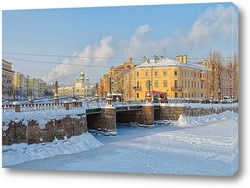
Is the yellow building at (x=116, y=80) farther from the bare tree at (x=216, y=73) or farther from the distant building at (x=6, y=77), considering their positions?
the distant building at (x=6, y=77)

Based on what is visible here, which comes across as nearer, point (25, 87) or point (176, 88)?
point (25, 87)

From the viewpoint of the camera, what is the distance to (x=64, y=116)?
11.3 metres

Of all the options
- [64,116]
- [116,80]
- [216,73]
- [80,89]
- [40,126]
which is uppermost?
[216,73]

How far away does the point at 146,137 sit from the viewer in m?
12.0

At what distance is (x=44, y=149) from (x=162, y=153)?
264 cm

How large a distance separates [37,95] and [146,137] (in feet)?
11.0

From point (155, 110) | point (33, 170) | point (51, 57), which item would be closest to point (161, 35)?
point (51, 57)

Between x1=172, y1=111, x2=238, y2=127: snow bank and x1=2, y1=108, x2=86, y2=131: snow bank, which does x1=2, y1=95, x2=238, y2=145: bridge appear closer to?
x1=2, y1=108, x2=86, y2=131: snow bank

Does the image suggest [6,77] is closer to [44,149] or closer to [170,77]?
[44,149]

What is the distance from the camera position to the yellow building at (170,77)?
977 cm

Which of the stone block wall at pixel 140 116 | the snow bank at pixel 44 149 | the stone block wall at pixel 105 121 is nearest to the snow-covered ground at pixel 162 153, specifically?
the snow bank at pixel 44 149

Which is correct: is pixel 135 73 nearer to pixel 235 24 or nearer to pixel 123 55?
pixel 123 55

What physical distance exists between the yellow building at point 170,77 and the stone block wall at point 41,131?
5.29 feet

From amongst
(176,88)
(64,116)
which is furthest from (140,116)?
(176,88)
